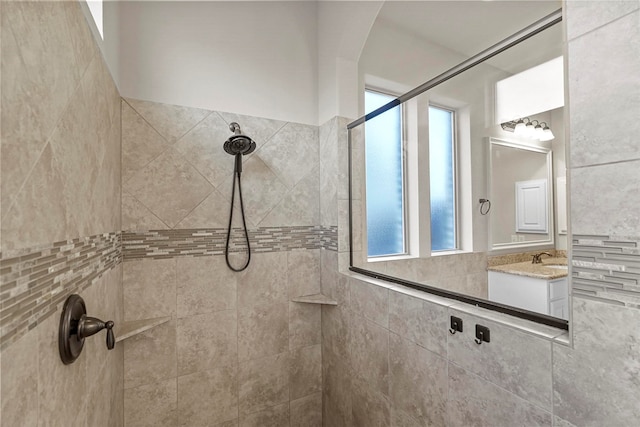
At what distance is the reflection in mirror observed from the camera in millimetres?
1227

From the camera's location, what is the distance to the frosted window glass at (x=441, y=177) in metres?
A: 1.80

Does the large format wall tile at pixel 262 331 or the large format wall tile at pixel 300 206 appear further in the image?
the large format wall tile at pixel 300 206

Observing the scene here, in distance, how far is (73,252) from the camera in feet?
2.76

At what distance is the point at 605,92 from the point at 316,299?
167cm

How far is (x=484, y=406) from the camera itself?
98 cm

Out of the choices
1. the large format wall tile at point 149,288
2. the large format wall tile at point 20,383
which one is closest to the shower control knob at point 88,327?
the large format wall tile at point 20,383

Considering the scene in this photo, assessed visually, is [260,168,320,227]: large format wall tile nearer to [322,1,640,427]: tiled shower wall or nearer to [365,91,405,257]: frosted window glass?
[365,91,405,257]: frosted window glass

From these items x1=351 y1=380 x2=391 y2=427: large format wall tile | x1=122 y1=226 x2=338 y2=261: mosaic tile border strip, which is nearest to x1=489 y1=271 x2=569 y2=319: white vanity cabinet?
x1=351 y1=380 x2=391 y2=427: large format wall tile

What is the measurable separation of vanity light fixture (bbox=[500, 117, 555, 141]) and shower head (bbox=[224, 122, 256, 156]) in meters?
1.39

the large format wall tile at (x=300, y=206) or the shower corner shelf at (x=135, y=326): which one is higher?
the large format wall tile at (x=300, y=206)

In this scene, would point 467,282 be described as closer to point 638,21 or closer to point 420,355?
point 420,355

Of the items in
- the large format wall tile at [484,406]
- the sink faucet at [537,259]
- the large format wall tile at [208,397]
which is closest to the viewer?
the large format wall tile at [484,406]

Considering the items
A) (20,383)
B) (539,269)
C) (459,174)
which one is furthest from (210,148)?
(539,269)

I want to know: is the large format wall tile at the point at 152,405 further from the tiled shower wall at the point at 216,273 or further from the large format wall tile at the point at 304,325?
the large format wall tile at the point at 304,325
